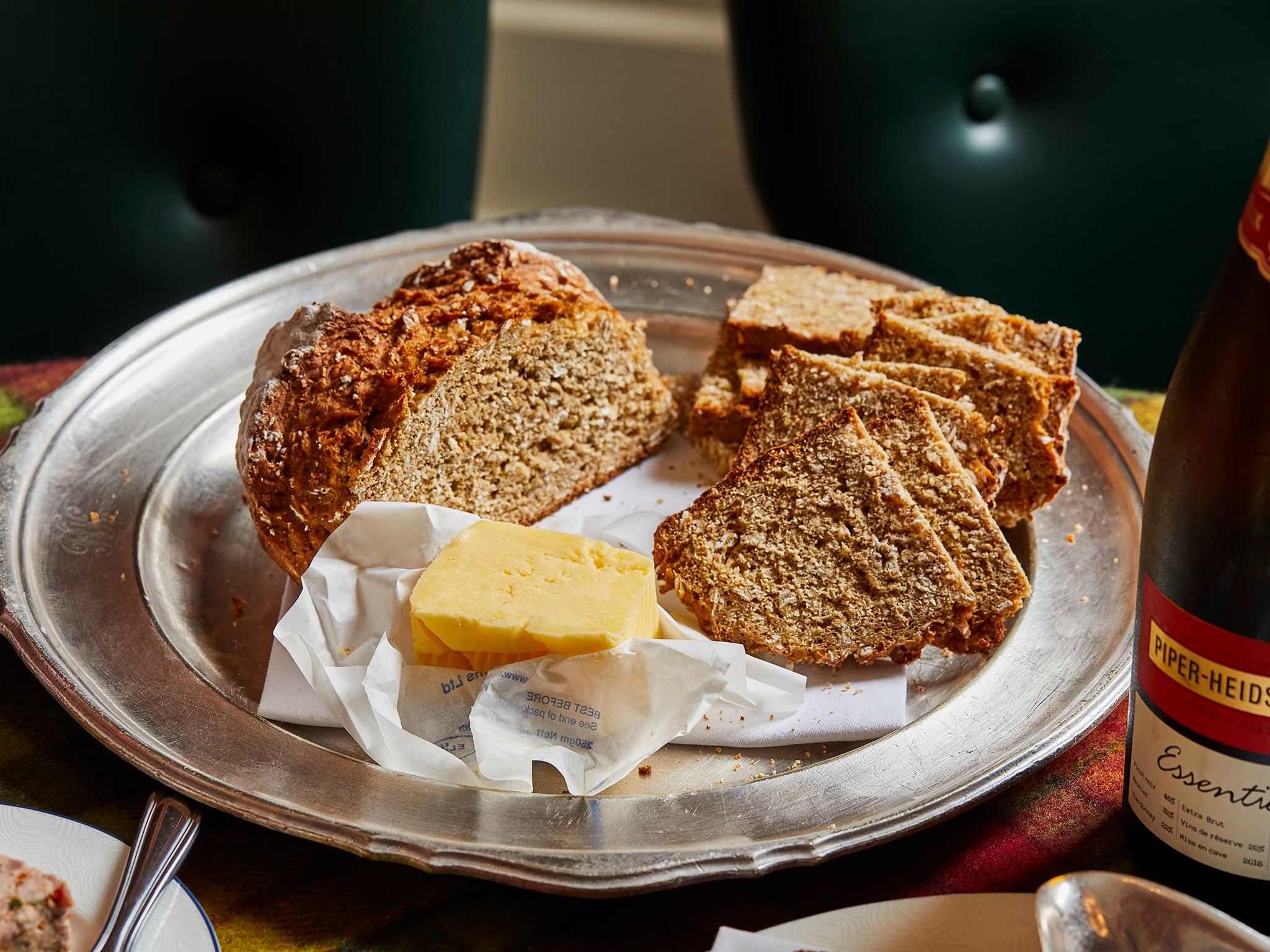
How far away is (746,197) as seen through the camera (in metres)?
6.42

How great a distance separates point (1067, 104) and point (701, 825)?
3621 mm

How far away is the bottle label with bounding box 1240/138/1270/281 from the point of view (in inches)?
51.2

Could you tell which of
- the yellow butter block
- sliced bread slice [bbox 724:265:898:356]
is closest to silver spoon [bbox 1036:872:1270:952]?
the yellow butter block

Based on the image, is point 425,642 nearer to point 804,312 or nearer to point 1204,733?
point 1204,733

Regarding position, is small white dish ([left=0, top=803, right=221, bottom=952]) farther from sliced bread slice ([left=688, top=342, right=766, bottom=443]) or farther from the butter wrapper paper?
sliced bread slice ([left=688, top=342, right=766, bottom=443])

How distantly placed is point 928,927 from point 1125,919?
25cm

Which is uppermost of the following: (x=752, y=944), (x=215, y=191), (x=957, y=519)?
(x=957, y=519)

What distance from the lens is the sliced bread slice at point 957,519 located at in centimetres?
202

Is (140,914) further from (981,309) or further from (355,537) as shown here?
(981,309)

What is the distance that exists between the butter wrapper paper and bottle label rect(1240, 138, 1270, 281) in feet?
3.20

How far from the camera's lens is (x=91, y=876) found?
1505 mm

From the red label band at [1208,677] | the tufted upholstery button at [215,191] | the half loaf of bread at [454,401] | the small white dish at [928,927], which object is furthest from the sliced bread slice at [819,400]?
the tufted upholstery button at [215,191]

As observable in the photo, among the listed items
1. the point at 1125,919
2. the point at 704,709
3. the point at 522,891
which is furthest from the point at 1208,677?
the point at 522,891

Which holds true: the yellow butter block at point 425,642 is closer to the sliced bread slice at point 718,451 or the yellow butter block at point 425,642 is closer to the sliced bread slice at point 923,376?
the sliced bread slice at point 718,451
